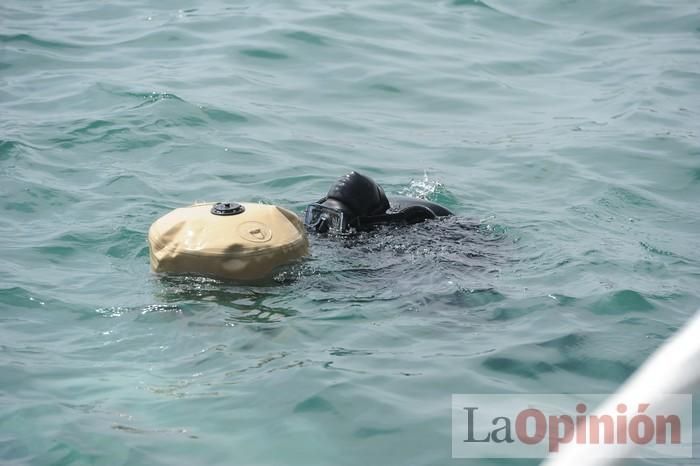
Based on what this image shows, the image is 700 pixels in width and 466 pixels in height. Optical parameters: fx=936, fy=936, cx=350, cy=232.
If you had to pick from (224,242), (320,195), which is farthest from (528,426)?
(320,195)

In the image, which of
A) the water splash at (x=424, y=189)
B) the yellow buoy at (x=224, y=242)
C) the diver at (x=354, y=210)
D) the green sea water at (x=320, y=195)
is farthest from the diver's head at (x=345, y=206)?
the water splash at (x=424, y=189)

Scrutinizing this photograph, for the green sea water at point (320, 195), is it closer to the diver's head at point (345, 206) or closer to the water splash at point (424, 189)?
the water splash at point (424, 189)

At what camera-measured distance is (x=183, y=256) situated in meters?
4.87

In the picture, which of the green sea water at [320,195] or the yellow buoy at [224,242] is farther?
the yellow buoy at [224,242]

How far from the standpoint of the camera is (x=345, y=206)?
580 cm

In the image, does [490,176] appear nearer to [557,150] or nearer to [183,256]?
[557,150]

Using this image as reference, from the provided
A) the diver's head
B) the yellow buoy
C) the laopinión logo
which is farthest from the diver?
the laopinión logo

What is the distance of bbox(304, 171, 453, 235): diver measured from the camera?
5754 millimetres

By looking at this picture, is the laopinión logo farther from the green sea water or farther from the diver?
the diver

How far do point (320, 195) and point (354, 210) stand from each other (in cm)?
159

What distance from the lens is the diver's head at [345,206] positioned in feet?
18.9

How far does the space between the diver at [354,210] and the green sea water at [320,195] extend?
125mm

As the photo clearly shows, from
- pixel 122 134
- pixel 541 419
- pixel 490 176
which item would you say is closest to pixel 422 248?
pixel 541 419

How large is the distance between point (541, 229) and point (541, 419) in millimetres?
2822
